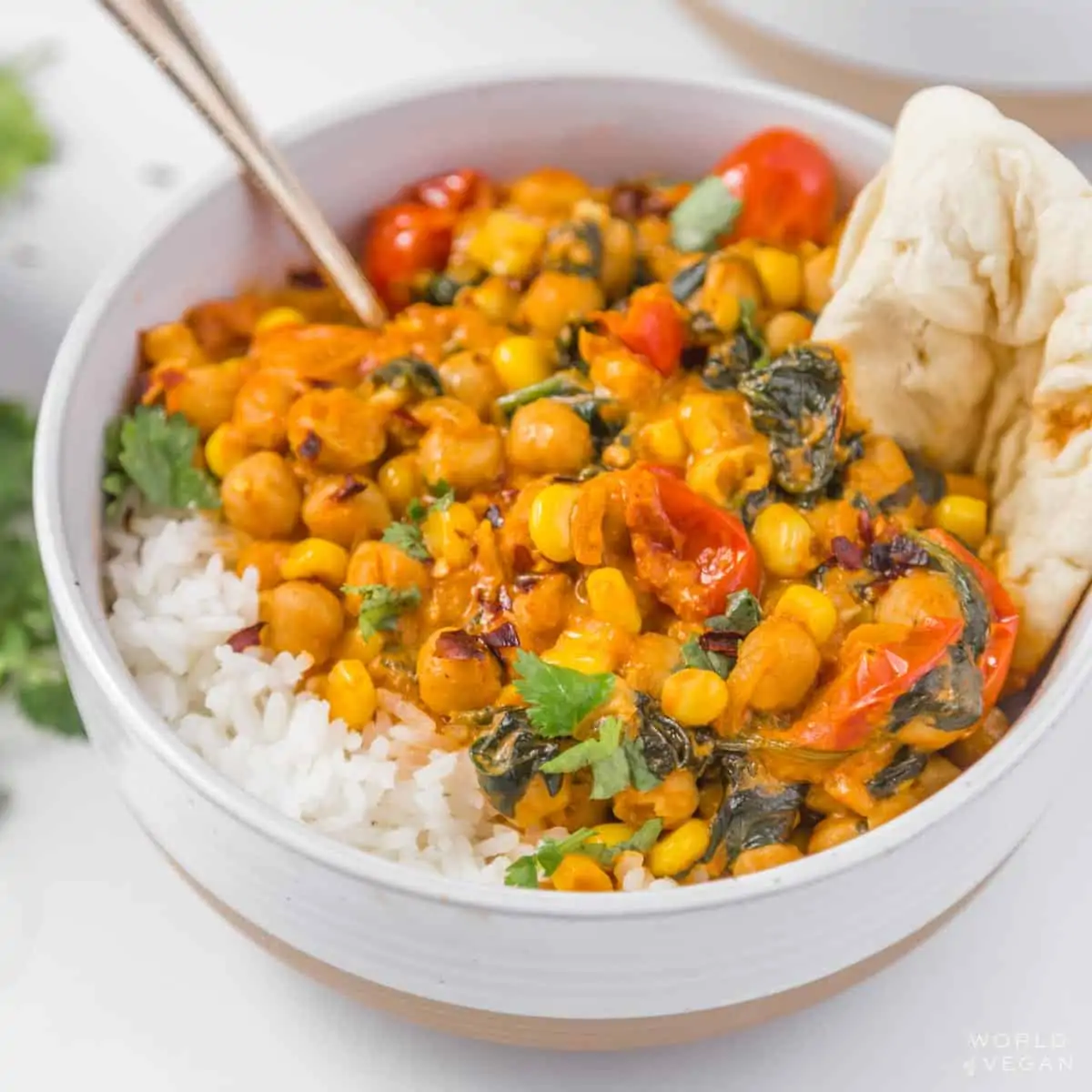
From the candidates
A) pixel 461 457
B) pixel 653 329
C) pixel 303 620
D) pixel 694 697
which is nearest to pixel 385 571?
pixel 303 620

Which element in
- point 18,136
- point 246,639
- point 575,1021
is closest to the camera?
point 575,1021

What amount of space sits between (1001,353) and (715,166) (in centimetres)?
94

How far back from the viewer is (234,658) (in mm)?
2785

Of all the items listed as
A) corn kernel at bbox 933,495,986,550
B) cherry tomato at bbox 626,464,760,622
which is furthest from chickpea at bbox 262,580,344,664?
corn kernel at bbox 933,495,986,550

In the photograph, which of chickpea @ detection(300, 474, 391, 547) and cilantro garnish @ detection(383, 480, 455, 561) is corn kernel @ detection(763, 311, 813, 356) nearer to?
cilantro garnish @ detection(383, 480, 455, 561)

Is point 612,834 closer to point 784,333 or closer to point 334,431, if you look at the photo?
point 334,431

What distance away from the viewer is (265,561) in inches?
115

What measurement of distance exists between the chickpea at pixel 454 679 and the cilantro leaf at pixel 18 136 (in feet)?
7.27

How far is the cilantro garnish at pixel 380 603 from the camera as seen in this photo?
2783mm

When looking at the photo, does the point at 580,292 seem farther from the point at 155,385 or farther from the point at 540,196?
the point at 155,385

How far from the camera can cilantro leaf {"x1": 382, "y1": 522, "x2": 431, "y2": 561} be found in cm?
285

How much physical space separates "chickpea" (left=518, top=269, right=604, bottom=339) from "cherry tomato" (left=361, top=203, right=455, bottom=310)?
0.29m

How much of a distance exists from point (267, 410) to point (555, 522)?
66 cm

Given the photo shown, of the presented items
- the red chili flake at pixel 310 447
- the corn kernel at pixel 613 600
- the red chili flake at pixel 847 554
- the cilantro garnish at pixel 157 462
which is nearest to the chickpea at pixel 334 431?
the red chili flake at pixel 310 447
